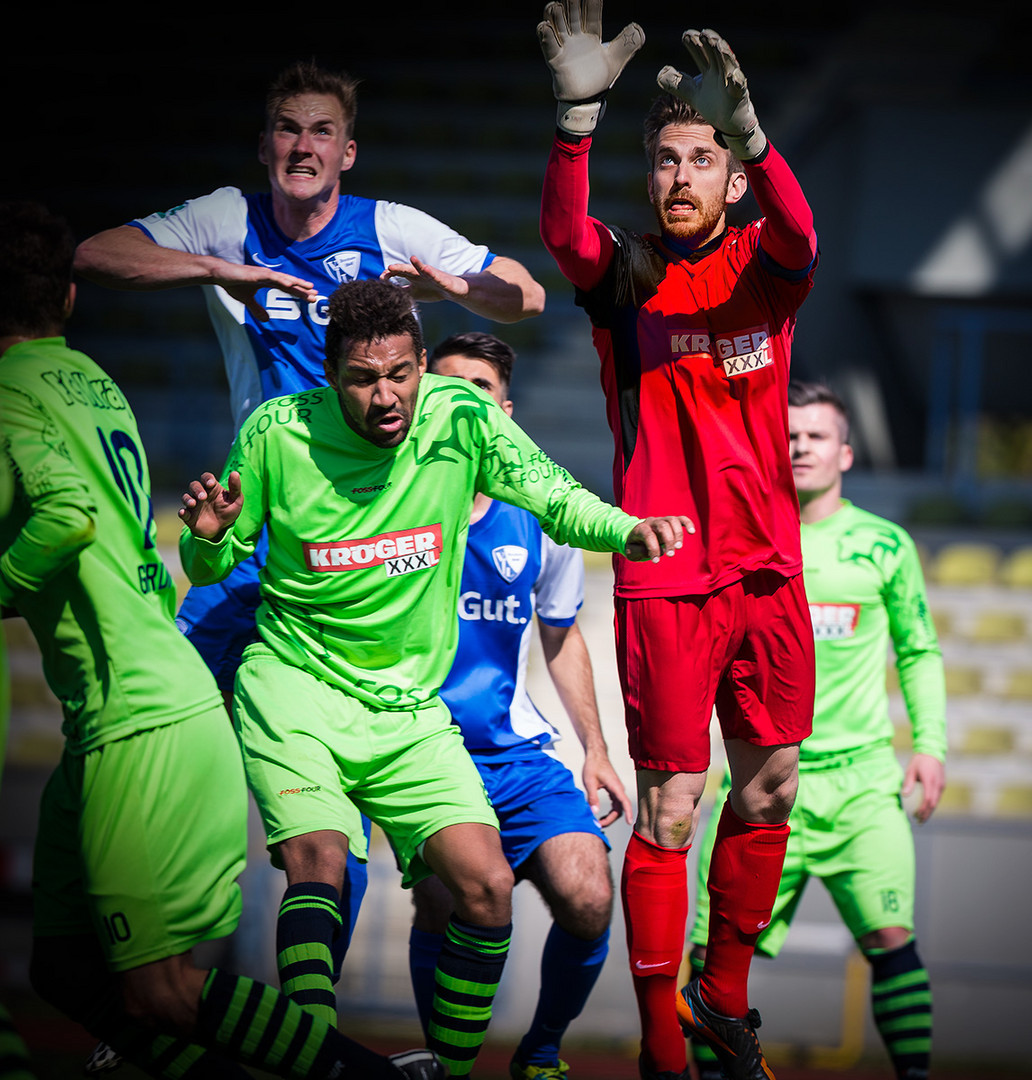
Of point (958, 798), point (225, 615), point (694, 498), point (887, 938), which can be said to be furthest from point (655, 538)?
point (958, 798)

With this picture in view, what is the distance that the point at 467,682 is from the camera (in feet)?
12.0

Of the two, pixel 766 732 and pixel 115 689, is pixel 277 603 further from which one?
pixel 766 732

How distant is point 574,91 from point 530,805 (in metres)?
1.84

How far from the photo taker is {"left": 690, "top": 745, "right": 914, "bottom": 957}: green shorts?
4.04 metres

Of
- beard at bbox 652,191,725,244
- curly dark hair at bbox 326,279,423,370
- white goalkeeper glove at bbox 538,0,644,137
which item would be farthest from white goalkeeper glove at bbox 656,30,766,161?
curly dark hair at bbox 326,279,423,370

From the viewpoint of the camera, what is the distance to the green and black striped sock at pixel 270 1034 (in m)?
2.62

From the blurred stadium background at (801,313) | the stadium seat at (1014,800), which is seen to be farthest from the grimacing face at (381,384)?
the stadium seat at (1014,800)

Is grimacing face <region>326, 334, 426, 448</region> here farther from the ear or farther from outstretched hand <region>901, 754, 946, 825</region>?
outstretched hand <region>901, 754, 946, 825</region>

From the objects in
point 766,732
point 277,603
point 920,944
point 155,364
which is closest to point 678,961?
point 766,732

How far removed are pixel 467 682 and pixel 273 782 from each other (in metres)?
0.81

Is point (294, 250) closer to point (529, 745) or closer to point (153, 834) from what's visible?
point (529, 745)

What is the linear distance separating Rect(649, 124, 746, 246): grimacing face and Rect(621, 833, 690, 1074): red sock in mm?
1438

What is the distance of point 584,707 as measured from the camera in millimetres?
3883

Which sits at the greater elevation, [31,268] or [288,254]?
[288,254]
